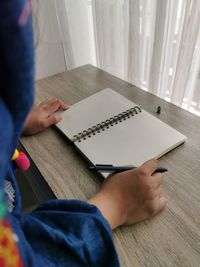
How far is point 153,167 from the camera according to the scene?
464mm

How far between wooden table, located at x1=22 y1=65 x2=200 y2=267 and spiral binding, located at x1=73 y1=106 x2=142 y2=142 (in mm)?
37

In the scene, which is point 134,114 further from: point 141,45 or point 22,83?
point 141,45

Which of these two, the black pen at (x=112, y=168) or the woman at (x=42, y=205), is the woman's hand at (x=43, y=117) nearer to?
the woman at (x=42, y=205)

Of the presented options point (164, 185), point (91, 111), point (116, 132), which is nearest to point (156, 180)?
point (164, 185)

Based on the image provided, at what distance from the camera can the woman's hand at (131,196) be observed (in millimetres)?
420

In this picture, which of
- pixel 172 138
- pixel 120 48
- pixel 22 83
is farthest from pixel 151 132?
pixel 120 48

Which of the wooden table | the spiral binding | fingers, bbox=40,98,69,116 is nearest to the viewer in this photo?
the wooden table

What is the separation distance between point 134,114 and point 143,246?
1.10 feet

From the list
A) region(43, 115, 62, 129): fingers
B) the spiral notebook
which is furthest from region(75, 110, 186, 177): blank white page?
region(43, 115, 62, 129): fingers

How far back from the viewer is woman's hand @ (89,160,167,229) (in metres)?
0.42

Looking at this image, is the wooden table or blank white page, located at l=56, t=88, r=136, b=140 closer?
the wooden table

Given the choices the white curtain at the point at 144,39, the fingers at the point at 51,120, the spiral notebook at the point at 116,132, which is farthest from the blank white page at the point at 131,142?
the white curtain at the point at 144,39

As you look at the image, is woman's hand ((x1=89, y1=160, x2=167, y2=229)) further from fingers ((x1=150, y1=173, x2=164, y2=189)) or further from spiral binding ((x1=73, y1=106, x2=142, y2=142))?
spiral binding ((x1=73, y1=106, x2=142, y2=142))

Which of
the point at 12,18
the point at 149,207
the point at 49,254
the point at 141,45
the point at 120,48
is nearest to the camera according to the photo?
the point at 12,18
